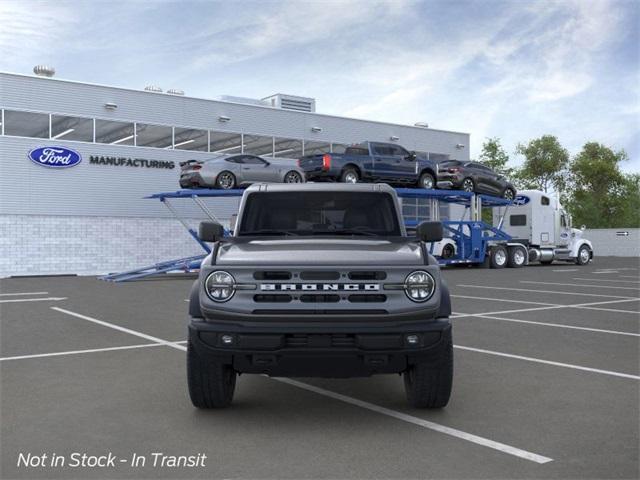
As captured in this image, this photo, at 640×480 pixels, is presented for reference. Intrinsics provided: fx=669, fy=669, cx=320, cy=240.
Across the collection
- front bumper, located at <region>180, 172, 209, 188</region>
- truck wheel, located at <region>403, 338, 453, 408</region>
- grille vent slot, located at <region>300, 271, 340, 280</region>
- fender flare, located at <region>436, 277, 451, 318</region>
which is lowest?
truck wheel, located at <region>403, 338, 453, 408</region>

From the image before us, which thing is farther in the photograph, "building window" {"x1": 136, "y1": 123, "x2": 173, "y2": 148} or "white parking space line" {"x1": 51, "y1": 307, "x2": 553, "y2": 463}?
"building window" {"x1": 136, "y1": 123, "x2": 173, "y2": 148}

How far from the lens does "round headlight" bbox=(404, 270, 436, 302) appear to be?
479 cm

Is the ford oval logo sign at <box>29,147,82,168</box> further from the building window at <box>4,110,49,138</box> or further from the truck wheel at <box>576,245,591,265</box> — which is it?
the truck wheel at <box>576,245,591,265</box>

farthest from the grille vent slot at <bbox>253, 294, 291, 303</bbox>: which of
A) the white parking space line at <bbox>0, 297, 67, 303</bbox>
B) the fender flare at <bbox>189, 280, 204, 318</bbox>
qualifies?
the white parking space line at <bbox>0, 297, 67, 303</bbox>

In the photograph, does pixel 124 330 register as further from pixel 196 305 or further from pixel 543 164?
pixel 543 164

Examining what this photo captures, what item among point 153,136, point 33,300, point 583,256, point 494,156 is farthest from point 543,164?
point 33,300

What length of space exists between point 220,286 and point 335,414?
1.37 metres

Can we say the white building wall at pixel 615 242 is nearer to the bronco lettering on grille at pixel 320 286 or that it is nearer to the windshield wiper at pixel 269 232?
the windshield wiper at pixel 269 232

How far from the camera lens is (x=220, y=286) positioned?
482 cm

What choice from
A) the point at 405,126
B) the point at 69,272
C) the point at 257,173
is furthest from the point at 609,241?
the point at 69,272

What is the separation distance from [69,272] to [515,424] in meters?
25.6

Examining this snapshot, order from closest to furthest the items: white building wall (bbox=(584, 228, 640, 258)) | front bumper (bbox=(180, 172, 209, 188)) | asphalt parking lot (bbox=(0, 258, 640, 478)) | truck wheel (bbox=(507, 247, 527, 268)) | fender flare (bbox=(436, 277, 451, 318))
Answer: asphalt parking lot (bbox=(0, 258, 640, 478)), fender flare (bbox=(436, 277, 451, 318)), front bumper (bbox=(180, 172, 209, 188)), truck wheel (bbox=(507, 247, 527, 268)), white building wall (bbox=(584, 228, 640, 258))

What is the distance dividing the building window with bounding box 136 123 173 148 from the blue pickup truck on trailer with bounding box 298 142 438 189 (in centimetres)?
856

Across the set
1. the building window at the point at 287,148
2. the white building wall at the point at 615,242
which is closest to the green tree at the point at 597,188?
the white building wall at the point at 615,242
